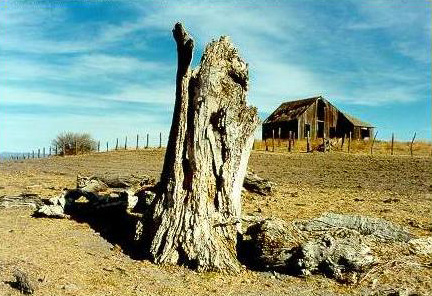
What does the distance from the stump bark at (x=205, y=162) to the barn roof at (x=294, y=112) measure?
42.0m

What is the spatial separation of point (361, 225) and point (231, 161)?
10.3 feet

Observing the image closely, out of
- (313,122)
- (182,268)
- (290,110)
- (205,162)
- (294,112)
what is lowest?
(182,268)

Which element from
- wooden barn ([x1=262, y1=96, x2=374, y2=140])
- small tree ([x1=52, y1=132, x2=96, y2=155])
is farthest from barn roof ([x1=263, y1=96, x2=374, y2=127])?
small tree ([x1=52, y1=132, x2=96, y2=155])

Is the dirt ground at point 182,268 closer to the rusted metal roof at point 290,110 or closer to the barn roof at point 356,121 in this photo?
the rusted metal roof at point 290,110

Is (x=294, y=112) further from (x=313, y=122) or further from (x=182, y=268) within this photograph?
(x=182, y=268)

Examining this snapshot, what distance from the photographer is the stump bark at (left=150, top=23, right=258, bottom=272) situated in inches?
339

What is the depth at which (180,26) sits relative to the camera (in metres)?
9.10

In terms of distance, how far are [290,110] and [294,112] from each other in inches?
61.0

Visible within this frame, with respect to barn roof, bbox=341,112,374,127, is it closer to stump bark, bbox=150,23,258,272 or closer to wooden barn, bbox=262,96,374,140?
wooden barn, bbox=262,96,374,140

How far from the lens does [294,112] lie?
5253 cm

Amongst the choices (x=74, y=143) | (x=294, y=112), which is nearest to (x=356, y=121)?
(x=294, y=112)

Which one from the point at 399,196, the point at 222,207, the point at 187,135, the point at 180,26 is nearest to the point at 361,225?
the point at 222,207

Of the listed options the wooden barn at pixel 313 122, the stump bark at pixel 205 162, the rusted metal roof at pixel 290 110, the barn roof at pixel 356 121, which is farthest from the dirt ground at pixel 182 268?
the barn roof at pixel 356 121

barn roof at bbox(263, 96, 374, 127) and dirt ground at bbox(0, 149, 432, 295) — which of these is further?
barn roof at bbox(263, 96, 374, 127)
